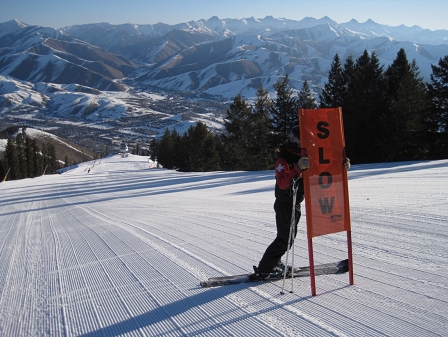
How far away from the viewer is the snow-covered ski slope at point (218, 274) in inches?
128

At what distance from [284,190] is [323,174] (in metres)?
0.45

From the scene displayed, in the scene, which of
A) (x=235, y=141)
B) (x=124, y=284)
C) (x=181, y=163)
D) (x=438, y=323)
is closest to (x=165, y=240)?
(x=124, y=284)

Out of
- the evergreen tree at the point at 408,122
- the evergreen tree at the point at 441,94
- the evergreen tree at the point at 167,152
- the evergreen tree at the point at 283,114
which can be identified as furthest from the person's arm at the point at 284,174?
the evergreen tree at the point at 167,152

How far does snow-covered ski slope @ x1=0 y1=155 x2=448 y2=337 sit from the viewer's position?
128 inches

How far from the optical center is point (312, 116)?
11.4ft

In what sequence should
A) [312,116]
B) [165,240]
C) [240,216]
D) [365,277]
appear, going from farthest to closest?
[240,216]
[165,240]
[365,277]
[312,116]

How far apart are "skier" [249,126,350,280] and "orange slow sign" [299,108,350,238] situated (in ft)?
0.45

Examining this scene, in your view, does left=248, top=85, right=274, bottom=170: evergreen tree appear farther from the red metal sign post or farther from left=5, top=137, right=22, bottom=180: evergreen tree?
left=5, top=137, right=22, bottom=180: evergreen tree

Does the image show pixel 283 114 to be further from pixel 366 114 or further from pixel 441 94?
pixel 441 94

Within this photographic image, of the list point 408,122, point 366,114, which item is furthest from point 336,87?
point 408,122

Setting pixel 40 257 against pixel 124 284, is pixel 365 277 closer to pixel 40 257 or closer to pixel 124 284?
pixel 124 284

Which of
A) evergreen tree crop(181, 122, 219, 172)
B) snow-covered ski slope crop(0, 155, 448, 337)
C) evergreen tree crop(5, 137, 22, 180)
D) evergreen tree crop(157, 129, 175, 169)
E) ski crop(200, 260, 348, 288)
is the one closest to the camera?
snow-covered ski slope crop(0, 155, 448, 337)

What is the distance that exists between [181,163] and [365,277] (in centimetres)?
5243

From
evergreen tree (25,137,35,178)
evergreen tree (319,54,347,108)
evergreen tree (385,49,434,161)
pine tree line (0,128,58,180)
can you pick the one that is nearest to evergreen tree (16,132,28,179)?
pine tree line (0,128,58,180)
